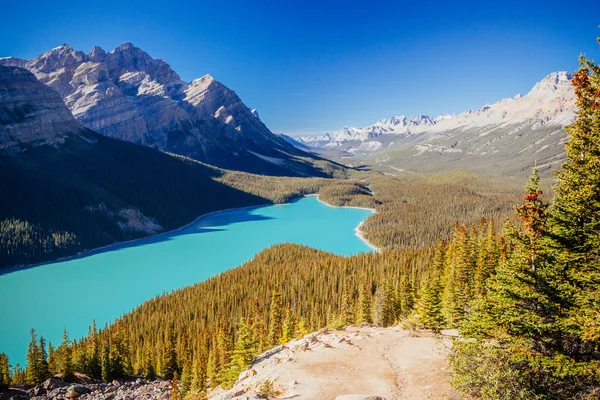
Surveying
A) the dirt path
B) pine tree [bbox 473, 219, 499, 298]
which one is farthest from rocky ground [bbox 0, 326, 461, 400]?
pine tree [bbox 473, 219, 499, 298]

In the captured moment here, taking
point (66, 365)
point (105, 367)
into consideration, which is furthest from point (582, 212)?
point (66, 365)

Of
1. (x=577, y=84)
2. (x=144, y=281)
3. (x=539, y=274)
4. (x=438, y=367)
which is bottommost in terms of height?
(x=144, y=281)

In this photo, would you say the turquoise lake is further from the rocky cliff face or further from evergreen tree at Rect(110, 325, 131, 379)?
the rocky cliff face

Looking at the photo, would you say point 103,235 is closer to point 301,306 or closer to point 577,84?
point 301,306

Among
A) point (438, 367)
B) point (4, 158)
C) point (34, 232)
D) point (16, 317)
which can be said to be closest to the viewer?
point (438, 367)

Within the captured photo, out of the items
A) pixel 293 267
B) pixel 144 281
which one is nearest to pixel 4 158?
pixel 144 281

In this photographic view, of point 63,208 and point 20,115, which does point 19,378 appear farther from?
point 20,115
